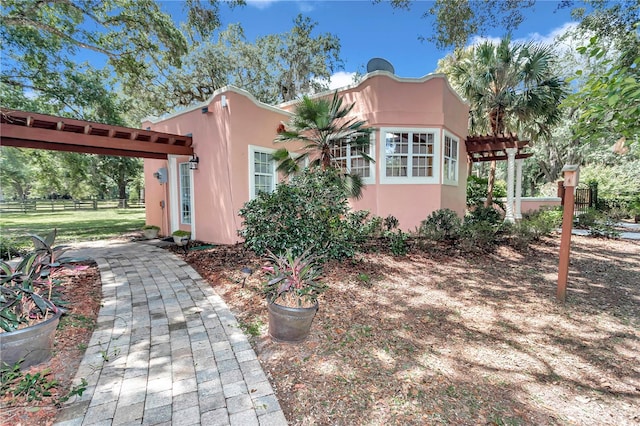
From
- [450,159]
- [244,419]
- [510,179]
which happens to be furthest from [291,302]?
[510,179]

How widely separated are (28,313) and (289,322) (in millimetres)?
2390

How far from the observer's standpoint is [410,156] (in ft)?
28.4

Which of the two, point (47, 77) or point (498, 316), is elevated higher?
point (47, 77)

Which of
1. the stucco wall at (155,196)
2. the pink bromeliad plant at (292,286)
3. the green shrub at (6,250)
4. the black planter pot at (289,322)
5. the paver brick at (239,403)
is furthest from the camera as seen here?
the stucco wall at (155,196)

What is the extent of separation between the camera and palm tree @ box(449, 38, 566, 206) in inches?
387

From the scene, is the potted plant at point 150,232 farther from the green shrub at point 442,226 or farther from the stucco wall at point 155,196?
the green shrub at point 442,226

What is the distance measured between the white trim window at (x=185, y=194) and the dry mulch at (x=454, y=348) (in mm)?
3559

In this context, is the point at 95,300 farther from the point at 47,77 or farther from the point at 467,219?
the point at 47,77

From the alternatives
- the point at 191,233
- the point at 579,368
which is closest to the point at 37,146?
the point at 191,233

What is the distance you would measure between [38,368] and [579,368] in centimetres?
511

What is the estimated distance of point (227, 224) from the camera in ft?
24.8

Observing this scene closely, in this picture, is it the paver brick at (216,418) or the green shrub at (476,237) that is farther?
the green shrub at (476,237)

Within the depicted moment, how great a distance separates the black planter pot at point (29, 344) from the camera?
227 centimetres

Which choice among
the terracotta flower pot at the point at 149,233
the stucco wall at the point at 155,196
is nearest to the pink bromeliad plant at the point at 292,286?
the stucco wall at the point at 155,196
